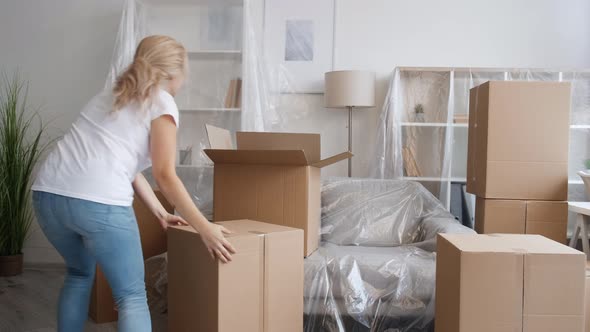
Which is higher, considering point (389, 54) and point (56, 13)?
point (56, 13)

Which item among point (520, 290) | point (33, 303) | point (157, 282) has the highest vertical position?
point (520, 290)

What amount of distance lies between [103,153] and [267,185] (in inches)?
32.7

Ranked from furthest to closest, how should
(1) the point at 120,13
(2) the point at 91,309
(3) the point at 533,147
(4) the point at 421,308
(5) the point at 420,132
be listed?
(1) the point at 120,13 → (5) the point at 420,132 → (2) the point at 91,309 → (3) the point at 533,147 → (4) the point at 421,308

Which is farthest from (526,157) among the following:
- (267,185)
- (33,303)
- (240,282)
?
(33,303)

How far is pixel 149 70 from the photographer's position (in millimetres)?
1329

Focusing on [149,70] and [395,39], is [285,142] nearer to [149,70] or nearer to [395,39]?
[149,70]

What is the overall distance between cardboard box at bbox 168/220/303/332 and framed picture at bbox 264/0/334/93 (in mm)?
1684

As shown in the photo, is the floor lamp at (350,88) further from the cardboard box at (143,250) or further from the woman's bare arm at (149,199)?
the woman's bare arm at (149,199)

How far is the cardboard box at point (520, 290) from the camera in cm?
143

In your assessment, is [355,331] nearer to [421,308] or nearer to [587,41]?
[421,308]

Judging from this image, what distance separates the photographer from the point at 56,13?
3.42 m

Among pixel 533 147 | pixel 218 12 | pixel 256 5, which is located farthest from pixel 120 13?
pixel 533 147

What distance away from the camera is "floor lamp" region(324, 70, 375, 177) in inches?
116

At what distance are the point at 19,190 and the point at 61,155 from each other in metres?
2.16
